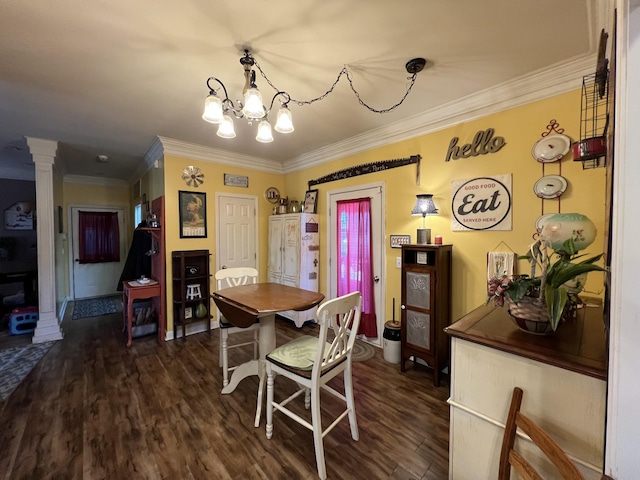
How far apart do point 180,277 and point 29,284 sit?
10.5 feet

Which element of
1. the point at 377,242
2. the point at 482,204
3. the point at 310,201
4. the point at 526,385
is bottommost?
the point at 526,385

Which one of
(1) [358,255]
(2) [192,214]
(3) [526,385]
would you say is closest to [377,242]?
(1) [358,255]

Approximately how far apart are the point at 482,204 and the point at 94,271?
7088mm

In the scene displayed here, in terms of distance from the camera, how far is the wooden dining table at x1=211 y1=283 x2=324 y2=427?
1.90 metres

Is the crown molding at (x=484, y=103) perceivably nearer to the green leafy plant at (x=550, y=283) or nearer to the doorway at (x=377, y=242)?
the doorway at (x=377, y=242)

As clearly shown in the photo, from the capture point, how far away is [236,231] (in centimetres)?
410

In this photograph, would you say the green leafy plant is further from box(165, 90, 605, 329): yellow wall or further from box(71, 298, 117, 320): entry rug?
box(71, 298, 117, 320): entry rug

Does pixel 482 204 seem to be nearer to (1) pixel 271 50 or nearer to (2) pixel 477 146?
(2) pixel 477 146

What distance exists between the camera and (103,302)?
5.25 m

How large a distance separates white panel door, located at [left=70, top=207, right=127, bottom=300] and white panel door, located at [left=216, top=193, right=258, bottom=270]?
3488 mm

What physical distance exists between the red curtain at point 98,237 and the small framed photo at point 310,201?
454 cm

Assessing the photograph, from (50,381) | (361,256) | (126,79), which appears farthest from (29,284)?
(361,256)

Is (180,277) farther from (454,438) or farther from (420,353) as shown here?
(454,438)

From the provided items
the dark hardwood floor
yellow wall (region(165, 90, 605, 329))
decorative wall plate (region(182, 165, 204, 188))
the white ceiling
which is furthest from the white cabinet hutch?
the white ceiling
